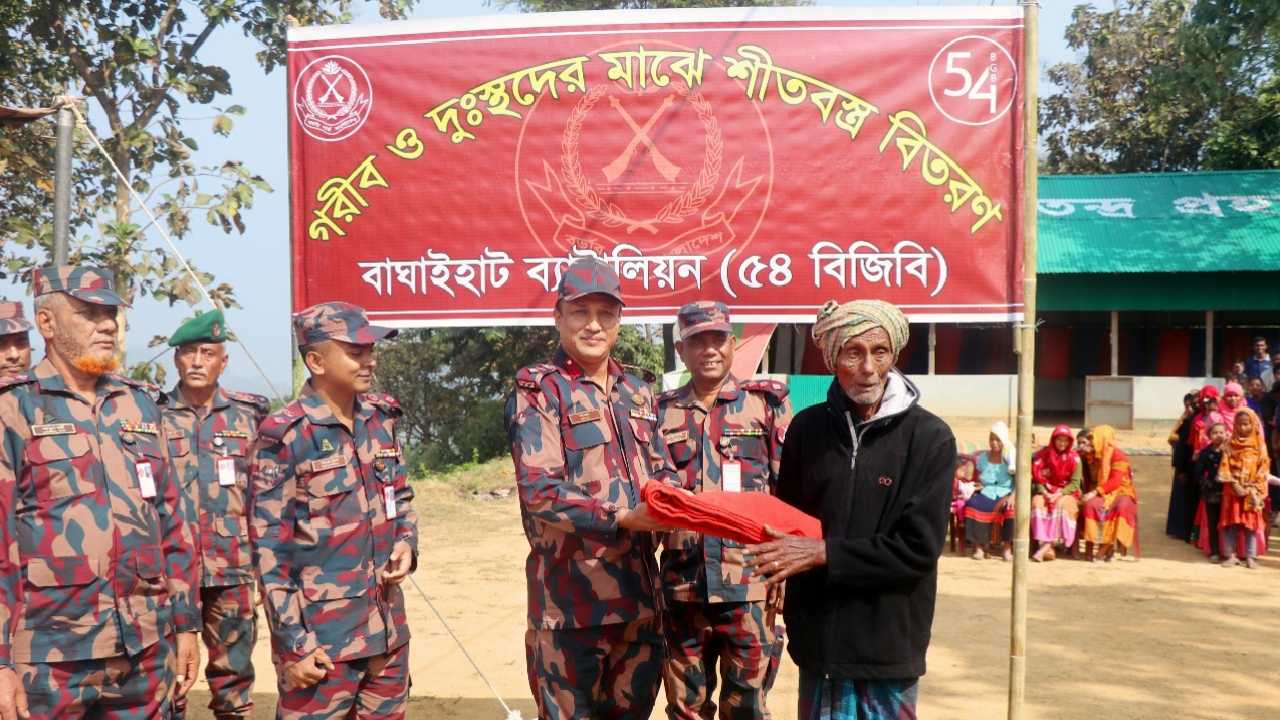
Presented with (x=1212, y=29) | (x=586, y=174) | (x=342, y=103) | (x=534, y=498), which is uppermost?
(x=1212, y=29)

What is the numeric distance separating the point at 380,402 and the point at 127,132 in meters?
9.76

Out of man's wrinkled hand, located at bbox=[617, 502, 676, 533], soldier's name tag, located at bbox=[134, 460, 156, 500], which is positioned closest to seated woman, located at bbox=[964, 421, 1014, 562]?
man's wrinkled hand, located at bbox=[617, 502, 676, 533]

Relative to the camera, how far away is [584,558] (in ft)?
11.5

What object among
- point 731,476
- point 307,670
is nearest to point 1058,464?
point 731,476

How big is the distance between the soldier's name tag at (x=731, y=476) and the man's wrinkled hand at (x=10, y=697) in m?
2.67

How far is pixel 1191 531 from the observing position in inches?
455

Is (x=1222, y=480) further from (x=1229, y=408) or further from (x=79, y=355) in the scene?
(x=79, y=355)

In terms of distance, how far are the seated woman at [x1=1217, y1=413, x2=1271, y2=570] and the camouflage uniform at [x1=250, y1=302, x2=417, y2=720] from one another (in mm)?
9534

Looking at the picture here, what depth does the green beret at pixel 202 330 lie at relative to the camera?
16.9 ft

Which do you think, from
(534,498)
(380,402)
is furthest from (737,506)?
(380,402)

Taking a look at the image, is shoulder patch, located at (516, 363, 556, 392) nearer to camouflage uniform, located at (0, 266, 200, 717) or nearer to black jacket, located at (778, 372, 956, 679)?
black jacket, located at (778, 372, 956, 679)

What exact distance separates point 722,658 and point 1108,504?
7700mm

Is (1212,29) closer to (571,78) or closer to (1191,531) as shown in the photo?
(1191,531)

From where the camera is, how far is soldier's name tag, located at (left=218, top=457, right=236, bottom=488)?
16.9 ft
